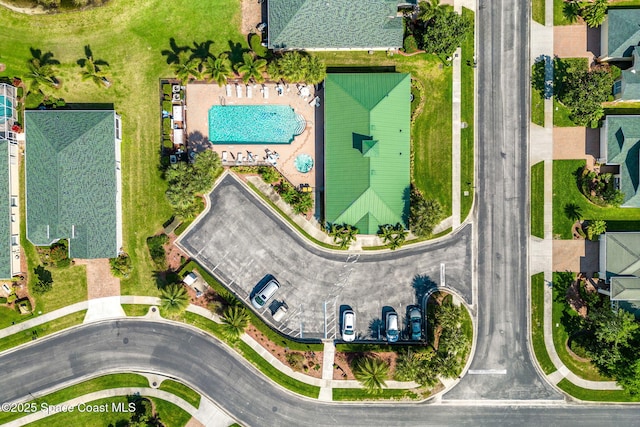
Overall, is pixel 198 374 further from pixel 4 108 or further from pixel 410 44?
pixel 410 44

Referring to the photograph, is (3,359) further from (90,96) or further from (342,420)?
(342,420)

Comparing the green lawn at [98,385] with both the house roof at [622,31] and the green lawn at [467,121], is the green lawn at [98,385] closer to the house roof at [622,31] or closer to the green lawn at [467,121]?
the green lawn at [467,121]

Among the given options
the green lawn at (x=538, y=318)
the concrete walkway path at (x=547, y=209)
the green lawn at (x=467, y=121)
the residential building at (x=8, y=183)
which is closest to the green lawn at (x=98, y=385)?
the residential building at (x=8, y=183)

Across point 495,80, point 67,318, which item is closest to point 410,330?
point 495,80

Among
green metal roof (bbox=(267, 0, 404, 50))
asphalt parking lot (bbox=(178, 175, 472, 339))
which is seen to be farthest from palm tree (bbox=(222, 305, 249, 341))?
green metal roof (bbox=(267, 0, 404, 50))

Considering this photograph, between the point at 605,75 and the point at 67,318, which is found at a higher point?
the point at 605,75
